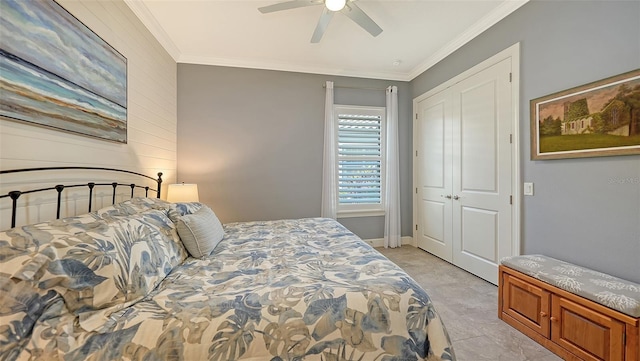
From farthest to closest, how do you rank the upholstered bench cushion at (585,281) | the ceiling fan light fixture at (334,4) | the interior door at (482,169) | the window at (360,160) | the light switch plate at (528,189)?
the window at (360,160) → the interior door at (482,169) → the light switch plate at (528,189) → the ceiling fan light fixture at (334,4) → the upholstered bench cushion at (585,281)

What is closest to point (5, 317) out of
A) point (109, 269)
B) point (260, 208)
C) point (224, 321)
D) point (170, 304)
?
point (109, 269)

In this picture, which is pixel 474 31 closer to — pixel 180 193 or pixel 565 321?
pixel 565 321

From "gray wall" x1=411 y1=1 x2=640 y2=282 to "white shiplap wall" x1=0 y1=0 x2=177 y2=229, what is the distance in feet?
11.6

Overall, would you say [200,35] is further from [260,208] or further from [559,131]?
[559,131]

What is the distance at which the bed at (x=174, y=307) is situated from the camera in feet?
2.68

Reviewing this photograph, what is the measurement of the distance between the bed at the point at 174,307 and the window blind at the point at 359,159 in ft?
8.40

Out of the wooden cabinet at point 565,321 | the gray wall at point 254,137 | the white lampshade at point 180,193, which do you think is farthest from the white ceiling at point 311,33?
the wooden cabinet at point 565,321

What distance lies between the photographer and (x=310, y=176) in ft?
12.1

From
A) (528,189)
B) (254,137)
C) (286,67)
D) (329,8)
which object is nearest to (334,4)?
(329,8)

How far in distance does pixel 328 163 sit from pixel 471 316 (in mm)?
2405

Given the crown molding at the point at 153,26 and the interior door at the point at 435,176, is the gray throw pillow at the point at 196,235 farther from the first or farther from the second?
the interior door at the point at 435,176

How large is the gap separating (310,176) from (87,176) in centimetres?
248

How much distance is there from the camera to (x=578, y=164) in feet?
Result: 6.16

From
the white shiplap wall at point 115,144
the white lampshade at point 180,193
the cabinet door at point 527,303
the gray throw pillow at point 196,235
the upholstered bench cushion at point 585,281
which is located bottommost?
the cabinet door at point 527,303
